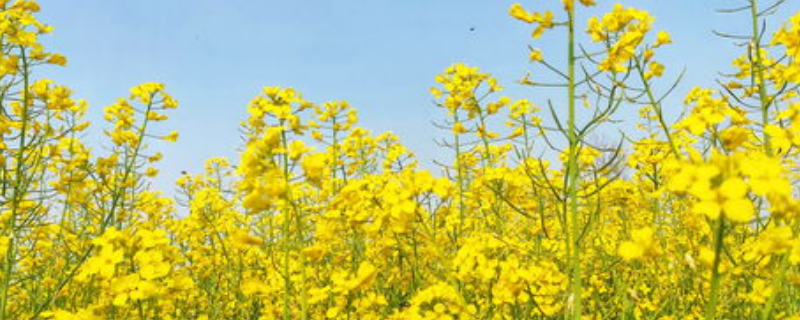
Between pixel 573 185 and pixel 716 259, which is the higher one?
pixel 573 185

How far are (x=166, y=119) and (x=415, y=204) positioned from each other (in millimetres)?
2840

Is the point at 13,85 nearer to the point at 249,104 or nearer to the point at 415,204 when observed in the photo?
the point at 249,104

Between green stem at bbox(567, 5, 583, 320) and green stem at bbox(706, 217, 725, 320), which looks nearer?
green stem at bbox(706, 217, 725, 320)

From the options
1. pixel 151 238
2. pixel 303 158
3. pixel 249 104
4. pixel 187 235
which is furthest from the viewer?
pixel 187 235

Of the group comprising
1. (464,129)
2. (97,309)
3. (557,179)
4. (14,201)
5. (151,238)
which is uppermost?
(464,129)

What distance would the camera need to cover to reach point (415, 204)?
2.18 meters

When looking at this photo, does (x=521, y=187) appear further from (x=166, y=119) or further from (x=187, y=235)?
(x=187, y=235)

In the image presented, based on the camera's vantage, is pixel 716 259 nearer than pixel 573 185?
Yes

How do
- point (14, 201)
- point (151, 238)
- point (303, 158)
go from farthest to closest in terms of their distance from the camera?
point (14, 201)
point (151, 238)
point (303, 158)

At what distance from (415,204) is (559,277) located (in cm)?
123

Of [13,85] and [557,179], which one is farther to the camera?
[557,179]

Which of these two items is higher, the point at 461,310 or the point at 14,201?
the point at 14,201

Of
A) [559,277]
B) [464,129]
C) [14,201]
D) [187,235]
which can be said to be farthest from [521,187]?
[187,235]

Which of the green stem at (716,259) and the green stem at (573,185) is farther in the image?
the green stem at (573,185)
